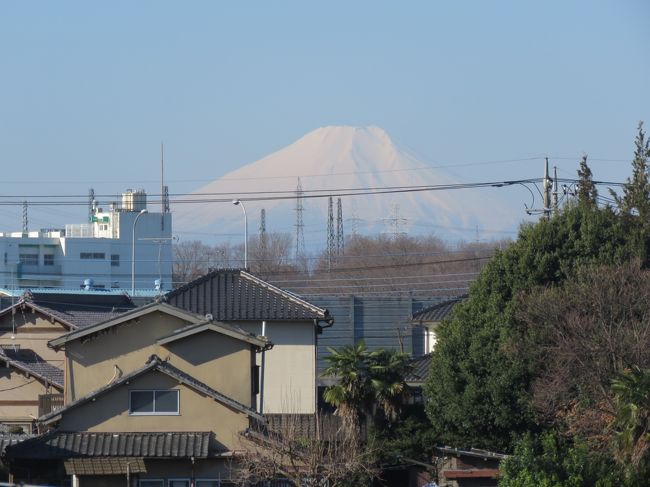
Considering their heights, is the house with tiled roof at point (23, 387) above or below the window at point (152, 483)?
above

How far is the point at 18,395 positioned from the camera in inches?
1332

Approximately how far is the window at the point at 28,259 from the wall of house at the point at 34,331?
3057 inches

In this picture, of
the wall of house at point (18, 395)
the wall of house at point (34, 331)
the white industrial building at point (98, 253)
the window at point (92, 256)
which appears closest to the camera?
the wall of house at point (18, 395)

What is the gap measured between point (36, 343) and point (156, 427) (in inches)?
539

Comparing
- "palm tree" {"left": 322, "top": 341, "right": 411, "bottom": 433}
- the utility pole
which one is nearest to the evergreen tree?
the utility pole

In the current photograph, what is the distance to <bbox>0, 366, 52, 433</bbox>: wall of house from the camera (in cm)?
3372

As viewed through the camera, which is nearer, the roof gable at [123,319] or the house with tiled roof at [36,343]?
the roof gable at [123,319]

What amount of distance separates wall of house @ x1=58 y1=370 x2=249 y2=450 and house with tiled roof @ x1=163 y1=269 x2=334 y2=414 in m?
9.01

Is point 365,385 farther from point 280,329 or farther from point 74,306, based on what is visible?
point 74,306

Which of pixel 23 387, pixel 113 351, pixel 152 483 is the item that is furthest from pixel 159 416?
pixel 23 387

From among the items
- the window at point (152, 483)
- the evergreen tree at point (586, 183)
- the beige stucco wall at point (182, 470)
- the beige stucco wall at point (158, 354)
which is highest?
the evergreen tree at point (586, 183)

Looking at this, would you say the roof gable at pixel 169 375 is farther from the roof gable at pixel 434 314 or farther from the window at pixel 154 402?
the roof gable at pixel 434 314

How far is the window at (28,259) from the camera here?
113125 millimetres

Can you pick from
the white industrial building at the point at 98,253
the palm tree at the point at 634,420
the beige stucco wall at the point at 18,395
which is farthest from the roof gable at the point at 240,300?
the white industrial building at the point at 98,253
